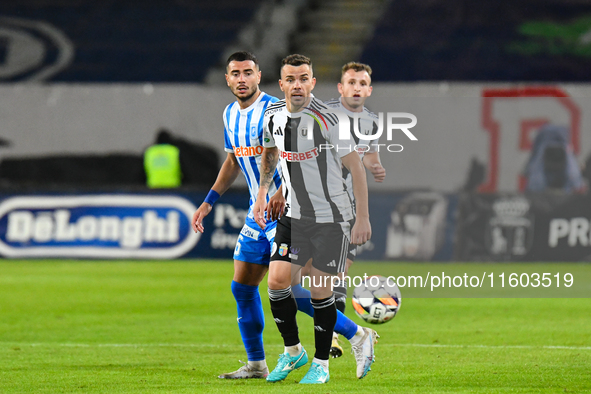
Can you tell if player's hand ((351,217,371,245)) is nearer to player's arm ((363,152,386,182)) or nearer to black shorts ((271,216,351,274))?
black shorts ((271,216,351,274))

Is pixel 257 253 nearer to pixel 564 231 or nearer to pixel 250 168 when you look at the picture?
pixel 250 168

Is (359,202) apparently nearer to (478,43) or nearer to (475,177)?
(475,177)

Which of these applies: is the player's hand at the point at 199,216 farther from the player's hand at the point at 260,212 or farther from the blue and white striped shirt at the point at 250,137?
the player's hand at the point at 260,212

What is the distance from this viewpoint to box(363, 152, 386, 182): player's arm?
601cm

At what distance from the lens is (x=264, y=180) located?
224 inches

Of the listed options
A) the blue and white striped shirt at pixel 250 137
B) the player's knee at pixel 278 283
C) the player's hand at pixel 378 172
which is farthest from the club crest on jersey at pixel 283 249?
the player's hand at pixel 378 172

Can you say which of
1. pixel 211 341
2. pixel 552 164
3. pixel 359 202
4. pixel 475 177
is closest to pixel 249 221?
pixel 359 202

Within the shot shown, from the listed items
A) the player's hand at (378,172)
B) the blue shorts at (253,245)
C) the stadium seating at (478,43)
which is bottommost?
the blue shorts at (253,245)

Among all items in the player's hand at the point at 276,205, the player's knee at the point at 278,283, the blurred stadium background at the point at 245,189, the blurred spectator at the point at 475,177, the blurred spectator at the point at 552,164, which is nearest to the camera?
the player's knee at the point at 278,283

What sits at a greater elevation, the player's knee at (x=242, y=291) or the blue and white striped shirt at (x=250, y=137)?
the blue and white striped shirt at (x=250, y=137)

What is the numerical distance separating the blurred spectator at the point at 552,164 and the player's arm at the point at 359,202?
11.6 meters

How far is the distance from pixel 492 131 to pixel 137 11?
866 cm

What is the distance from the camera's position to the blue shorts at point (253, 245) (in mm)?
→ 5801

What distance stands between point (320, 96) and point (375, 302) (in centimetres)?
943
